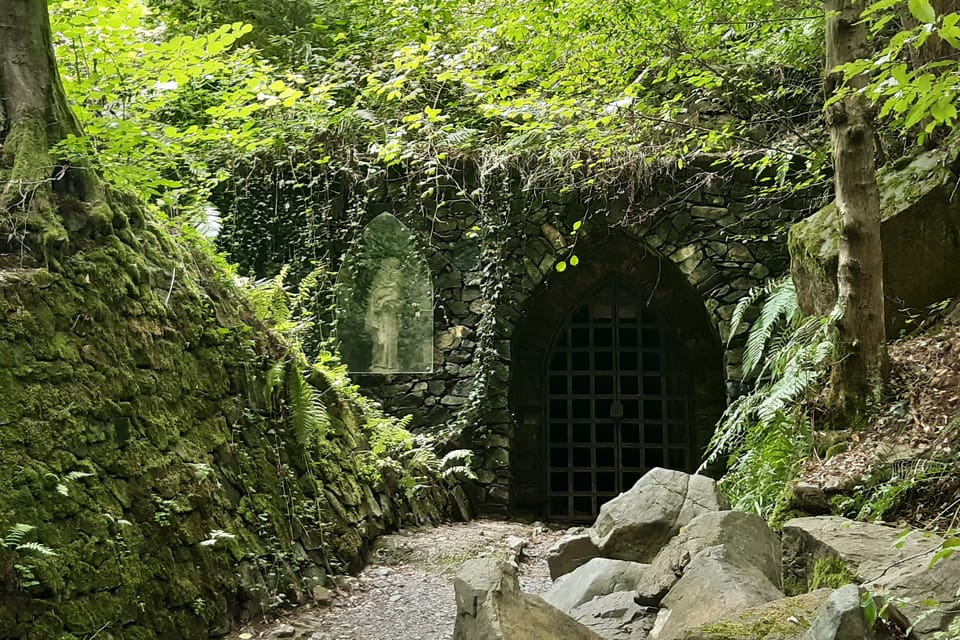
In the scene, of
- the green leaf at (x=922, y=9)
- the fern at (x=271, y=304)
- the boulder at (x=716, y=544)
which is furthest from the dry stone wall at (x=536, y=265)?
the green leaf at (x=922, y=9)

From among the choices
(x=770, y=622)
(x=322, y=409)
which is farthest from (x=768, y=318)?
(x=770, y=622)

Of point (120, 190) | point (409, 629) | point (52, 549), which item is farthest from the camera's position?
point (120, 190)

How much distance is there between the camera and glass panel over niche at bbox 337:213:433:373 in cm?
938

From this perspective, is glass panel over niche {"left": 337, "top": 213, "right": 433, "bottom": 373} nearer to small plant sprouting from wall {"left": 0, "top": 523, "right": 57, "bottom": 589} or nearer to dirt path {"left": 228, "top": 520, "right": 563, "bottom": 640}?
dirt path {"left": 228, "top": 520, "right": 563, "bottom": 640}

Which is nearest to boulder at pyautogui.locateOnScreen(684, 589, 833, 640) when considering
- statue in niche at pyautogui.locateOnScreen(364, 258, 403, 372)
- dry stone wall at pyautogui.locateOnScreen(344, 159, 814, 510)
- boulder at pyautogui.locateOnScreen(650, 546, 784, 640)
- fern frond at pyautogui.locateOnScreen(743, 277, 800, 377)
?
boulder at pyautogui.locateOnScreen(650, 546, 784, 640)

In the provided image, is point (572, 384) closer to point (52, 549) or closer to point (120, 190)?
point (120, 190)

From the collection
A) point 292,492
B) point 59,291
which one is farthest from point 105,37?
point 292,492

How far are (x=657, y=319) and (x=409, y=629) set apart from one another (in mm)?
6396

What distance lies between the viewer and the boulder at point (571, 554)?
501 centimetres

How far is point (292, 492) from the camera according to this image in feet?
15.9

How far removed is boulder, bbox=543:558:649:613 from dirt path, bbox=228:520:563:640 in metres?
0.65

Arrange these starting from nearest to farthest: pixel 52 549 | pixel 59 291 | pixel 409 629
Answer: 1. pixel 52 549
2. pixel 59 291
3. pixel 409 629

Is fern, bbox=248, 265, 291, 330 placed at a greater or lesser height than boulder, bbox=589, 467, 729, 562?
greater

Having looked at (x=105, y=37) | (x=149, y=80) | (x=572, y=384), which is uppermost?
(x=105, y=37)
